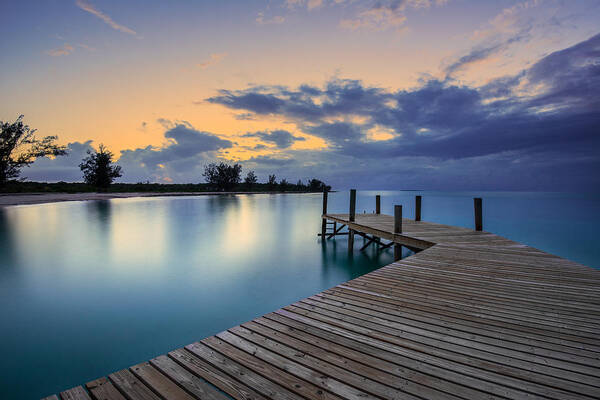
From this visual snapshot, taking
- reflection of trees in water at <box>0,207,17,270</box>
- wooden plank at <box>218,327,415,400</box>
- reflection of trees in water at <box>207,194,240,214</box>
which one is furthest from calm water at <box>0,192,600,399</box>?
reflection of trees in water at <box>207,194,240,214</box>

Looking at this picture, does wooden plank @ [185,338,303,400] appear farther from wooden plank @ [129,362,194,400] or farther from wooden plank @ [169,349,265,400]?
wooden plank @ [129,362,194,400]

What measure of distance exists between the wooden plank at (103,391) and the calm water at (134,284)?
3.28 metres

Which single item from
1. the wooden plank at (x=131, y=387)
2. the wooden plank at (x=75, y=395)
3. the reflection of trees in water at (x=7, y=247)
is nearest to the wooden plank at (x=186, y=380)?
the wooden plank at (x=131, y=387)

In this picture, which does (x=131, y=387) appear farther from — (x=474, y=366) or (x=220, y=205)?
(x=220, y=205)

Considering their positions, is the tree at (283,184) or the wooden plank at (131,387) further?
the tree at (283,184)

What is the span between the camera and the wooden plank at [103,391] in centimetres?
199

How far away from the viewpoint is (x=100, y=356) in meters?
5.02

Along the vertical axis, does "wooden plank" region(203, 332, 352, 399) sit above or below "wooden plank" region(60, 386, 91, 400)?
above

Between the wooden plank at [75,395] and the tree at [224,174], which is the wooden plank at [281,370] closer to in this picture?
the wooden plank at [75,395]

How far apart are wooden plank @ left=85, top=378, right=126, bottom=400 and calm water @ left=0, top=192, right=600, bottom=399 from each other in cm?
328

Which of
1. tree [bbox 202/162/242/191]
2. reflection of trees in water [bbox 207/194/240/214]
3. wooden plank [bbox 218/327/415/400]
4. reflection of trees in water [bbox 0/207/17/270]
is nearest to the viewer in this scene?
wooden plank [bbox 218/327/415/400]

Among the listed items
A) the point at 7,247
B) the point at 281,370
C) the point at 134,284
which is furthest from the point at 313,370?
the point at 7,247

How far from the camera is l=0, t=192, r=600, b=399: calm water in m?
5.07

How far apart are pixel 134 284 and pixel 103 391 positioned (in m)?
7.75
